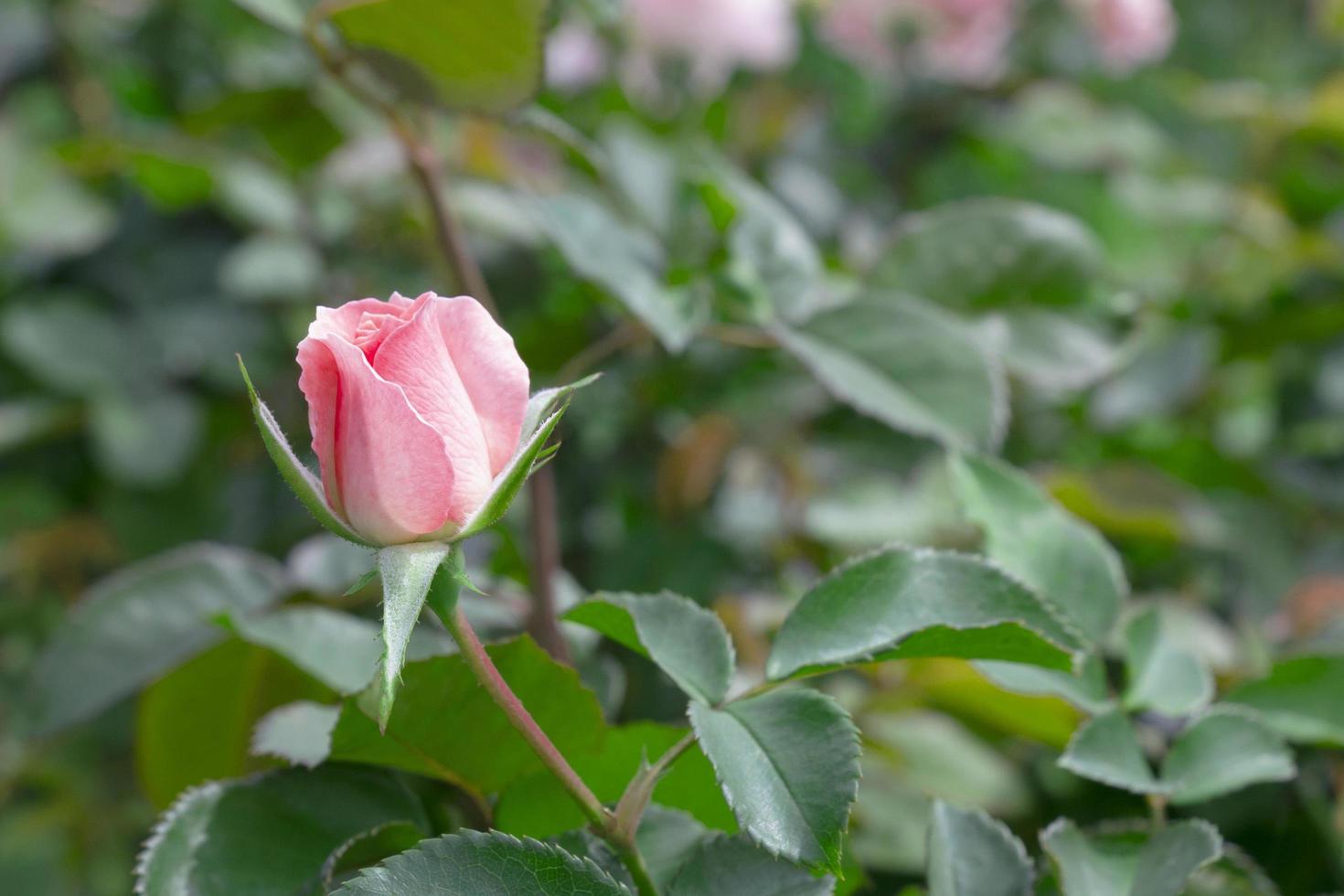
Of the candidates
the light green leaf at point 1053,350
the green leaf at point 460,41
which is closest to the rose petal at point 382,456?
the green leaf at point 460,41

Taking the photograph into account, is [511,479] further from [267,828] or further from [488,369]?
[267,828]

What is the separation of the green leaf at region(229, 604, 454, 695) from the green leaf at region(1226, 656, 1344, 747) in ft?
0.85

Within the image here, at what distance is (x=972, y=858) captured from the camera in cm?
30

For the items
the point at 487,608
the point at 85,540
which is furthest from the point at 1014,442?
the point at 85,540

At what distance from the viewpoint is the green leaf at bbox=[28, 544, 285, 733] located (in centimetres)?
43

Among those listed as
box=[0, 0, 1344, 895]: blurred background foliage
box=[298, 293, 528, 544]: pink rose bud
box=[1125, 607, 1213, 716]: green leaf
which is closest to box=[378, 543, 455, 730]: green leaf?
box=[298, 293, 528, 544]: pink rose bud

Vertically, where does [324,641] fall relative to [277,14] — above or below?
below

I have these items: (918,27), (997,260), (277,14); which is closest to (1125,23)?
(918,27)

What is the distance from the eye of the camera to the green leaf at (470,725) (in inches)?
10.7

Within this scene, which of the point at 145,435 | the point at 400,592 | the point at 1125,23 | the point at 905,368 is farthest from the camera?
the point at 1125,23

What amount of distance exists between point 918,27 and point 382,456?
0.82 meters

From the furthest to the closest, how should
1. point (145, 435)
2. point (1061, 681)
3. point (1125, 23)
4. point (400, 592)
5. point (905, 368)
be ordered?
point (1125, 23)
point (145, 435)
point (905, 368)
point (1061, 681)
point (400, 592)

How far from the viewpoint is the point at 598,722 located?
0.29m

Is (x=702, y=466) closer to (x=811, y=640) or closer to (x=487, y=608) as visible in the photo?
(x=487, y=608)
